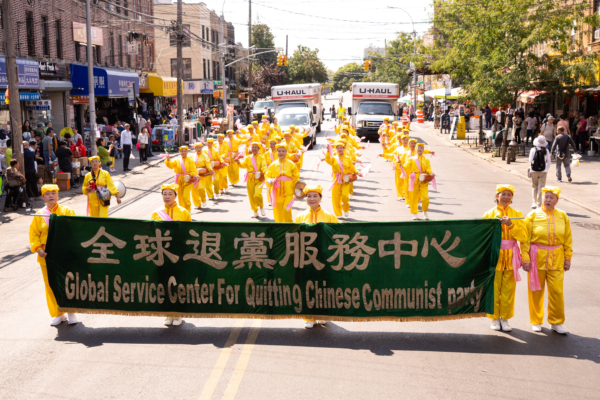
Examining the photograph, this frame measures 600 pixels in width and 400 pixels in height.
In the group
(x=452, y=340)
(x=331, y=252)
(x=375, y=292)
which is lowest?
(x=452, y=340)

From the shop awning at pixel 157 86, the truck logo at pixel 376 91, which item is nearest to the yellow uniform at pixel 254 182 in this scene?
the truck logo at pixel 376 91

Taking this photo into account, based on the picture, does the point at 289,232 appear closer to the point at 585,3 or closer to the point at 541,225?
the point at 541,225

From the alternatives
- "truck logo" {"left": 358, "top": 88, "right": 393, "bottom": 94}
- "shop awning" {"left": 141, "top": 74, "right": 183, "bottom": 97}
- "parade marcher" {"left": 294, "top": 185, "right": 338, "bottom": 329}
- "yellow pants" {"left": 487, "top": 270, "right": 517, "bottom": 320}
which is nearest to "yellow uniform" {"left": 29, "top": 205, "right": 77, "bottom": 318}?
"parade marcher" {"left": 294, "top": 185, "right": 338, "bottom": 329}

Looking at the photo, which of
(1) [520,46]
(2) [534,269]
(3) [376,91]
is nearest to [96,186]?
(2) [534,269]

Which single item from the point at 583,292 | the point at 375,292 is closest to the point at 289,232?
the point at 375,292

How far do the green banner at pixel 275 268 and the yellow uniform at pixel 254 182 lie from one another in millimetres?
6722

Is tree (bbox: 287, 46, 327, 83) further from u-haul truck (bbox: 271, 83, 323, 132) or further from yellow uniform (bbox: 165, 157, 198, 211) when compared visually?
yellow uniform (bbox: 165, 157, 198, 211)

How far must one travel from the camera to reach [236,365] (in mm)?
6375

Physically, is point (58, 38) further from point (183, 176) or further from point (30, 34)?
point (183, 176)

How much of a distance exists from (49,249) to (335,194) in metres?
7.21

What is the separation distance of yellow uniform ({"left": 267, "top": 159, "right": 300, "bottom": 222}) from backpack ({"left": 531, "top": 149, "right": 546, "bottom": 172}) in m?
6.20

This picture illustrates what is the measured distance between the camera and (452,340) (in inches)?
277

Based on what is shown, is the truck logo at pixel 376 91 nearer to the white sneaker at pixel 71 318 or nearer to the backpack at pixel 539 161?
the backpack at pixel 539 161

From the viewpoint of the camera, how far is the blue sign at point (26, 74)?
2080 cm
